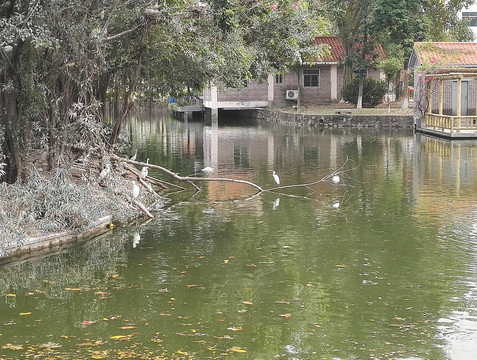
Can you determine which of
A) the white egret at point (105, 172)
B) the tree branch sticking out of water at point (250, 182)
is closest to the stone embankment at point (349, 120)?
the tree branch sticking out of water at point (250, 182)

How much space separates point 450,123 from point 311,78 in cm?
1845

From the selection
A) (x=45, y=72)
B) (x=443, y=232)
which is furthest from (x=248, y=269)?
(x=45, y=72)

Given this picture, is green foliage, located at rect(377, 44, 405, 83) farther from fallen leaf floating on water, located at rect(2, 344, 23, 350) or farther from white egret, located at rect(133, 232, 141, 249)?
fallen leaf floating on water, located at rect(2, 344, 23, 350)

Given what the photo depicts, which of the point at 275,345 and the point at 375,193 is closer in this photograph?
the point at 275,345

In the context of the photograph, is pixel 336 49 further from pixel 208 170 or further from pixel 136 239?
pixel 136 239

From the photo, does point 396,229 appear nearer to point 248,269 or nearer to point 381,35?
point 248,269

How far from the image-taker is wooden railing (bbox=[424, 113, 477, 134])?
104ft

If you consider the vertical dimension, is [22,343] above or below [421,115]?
below

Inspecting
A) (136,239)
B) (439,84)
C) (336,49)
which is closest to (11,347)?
(136,239)

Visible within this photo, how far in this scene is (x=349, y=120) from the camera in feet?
136

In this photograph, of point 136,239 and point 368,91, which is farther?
point 368,91

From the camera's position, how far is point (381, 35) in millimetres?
44156

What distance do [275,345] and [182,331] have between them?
1.13m

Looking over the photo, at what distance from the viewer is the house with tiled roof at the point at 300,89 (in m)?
48.8
